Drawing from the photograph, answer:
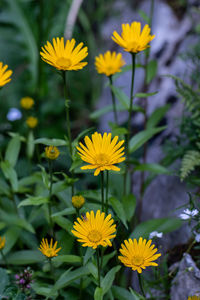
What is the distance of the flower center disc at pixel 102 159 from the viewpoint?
1.10m

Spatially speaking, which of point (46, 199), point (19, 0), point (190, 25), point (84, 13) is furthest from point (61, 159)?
point (84, 13)

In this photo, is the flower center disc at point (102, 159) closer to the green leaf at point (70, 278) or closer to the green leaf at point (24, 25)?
the green leaf at point (70, 278)

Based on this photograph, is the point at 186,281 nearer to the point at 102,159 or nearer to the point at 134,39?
the point at 102,159

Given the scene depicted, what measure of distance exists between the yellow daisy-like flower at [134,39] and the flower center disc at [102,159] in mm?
369

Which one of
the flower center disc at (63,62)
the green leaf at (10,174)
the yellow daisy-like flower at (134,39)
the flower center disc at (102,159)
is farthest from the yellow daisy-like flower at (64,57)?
the green leaf at (10,174)

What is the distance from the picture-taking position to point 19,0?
3.11 m

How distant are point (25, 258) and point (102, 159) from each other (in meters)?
0.71

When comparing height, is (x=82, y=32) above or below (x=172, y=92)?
above

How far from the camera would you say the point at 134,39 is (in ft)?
4.32

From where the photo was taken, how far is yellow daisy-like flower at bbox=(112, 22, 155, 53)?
49.4 inches

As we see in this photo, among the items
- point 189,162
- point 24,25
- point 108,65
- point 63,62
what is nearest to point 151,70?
point 108,65

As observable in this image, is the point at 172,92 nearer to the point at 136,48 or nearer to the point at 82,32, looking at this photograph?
the point at 136,48

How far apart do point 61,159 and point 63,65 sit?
1010 millimetres

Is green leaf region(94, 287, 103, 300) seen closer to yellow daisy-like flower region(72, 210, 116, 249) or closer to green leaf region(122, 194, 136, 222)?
yellow daisy-like flower region(72, 210, 116, 249)
